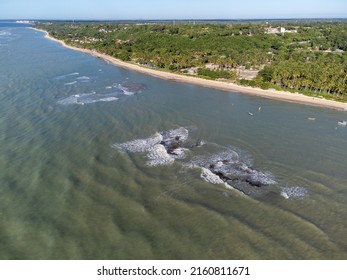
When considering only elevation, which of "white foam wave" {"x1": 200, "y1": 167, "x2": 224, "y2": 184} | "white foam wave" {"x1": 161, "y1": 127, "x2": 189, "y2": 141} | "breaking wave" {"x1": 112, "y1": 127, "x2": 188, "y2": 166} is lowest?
"white foam wave" {"x1": 161, "y1": 127, "x2": 189, "y2": 141}

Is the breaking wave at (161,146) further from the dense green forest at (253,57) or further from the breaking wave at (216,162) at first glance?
the dense green forest at (253,57)

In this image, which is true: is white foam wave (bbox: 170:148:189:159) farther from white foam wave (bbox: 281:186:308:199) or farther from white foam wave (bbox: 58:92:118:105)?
white foam wave (bbox: 58:92:118:105)

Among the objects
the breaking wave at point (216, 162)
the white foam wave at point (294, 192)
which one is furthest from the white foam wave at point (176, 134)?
the white foam wave at point (294, 192)

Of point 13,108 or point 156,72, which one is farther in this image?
point 156,72

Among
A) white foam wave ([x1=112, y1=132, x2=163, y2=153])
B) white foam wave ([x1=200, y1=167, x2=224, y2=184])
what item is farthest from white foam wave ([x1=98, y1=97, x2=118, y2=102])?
white foam wave ([x1=200, y1=167, x2=224, y2=184])

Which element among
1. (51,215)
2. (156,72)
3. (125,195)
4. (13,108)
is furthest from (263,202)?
(156,72)

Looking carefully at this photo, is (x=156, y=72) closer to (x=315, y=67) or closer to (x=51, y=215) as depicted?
(x=315, y=67)

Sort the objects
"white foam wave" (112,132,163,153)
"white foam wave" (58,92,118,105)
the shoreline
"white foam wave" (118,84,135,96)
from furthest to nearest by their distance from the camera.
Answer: "white foam wave" (118,84,135,96), the shoreline, "white foam wave" (58,92,118,105), "white foam wave" (112,132,163,153)

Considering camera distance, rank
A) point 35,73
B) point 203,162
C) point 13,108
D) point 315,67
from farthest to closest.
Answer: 1. point 35,73
2. point 315,67
3. point 13,108
4. point 203,162
